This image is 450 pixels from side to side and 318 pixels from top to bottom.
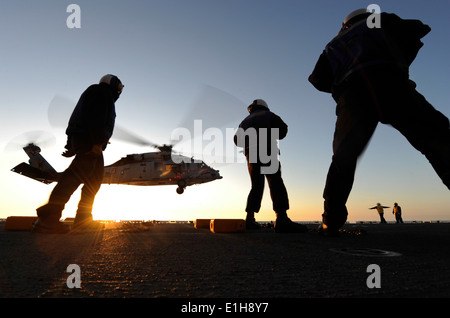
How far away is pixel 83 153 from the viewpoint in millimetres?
3611

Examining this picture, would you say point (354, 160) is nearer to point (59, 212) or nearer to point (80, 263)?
point (80, 263)

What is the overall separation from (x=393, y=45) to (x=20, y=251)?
11.5 ft

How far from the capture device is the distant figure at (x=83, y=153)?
11.1ft

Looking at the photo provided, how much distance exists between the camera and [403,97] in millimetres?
2568

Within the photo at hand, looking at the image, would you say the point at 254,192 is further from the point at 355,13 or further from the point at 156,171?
the point at 156,171

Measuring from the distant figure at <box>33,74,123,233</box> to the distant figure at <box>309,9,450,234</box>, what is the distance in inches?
111

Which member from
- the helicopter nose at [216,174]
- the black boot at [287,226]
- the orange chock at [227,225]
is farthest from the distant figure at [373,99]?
the helicopter nose at [216,174]

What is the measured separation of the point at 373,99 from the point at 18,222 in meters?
4.85

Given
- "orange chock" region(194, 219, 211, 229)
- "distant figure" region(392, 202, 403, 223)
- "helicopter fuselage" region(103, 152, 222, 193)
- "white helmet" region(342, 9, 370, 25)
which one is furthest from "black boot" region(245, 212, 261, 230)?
"distant figure" region(392, 202, 403, 223)

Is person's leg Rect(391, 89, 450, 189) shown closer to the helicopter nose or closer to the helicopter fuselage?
the helicopter fuselage

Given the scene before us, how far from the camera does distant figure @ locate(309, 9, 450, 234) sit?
101 inches

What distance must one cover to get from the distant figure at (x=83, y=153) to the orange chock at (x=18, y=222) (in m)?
0.80

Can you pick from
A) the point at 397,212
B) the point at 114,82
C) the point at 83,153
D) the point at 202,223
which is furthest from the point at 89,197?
the point at 397,212
